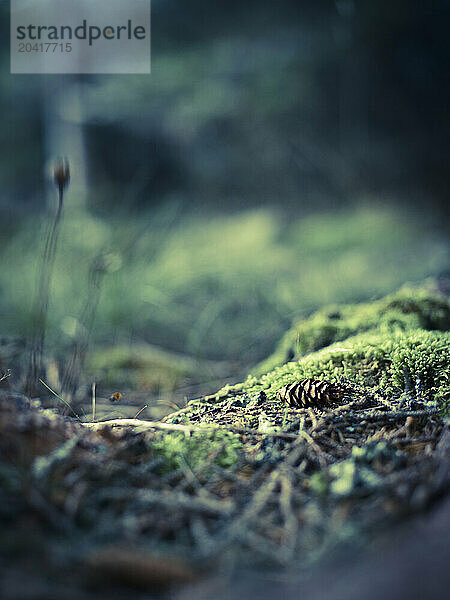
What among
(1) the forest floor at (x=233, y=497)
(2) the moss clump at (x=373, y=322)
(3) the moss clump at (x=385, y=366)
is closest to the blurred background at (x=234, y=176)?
(2) the moss clump at (x=373, y=322)

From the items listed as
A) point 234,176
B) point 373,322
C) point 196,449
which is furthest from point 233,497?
point 234,176

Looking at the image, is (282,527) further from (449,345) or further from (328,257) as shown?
(328,257)

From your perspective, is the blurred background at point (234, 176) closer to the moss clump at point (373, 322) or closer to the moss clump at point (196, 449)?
the moss clump at point (373, 322)

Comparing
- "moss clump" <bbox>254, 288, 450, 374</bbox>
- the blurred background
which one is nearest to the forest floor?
"moss clump" <bbox>254, 288, 450, 374</bbox>

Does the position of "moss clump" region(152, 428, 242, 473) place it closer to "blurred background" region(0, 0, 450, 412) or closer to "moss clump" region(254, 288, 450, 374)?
"moss clump" region(254, 288, 450, 374)

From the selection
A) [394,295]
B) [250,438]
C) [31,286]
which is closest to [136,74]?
[31,286]

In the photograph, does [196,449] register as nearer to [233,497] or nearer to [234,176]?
[233,497]

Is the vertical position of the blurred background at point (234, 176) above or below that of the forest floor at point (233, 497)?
above
